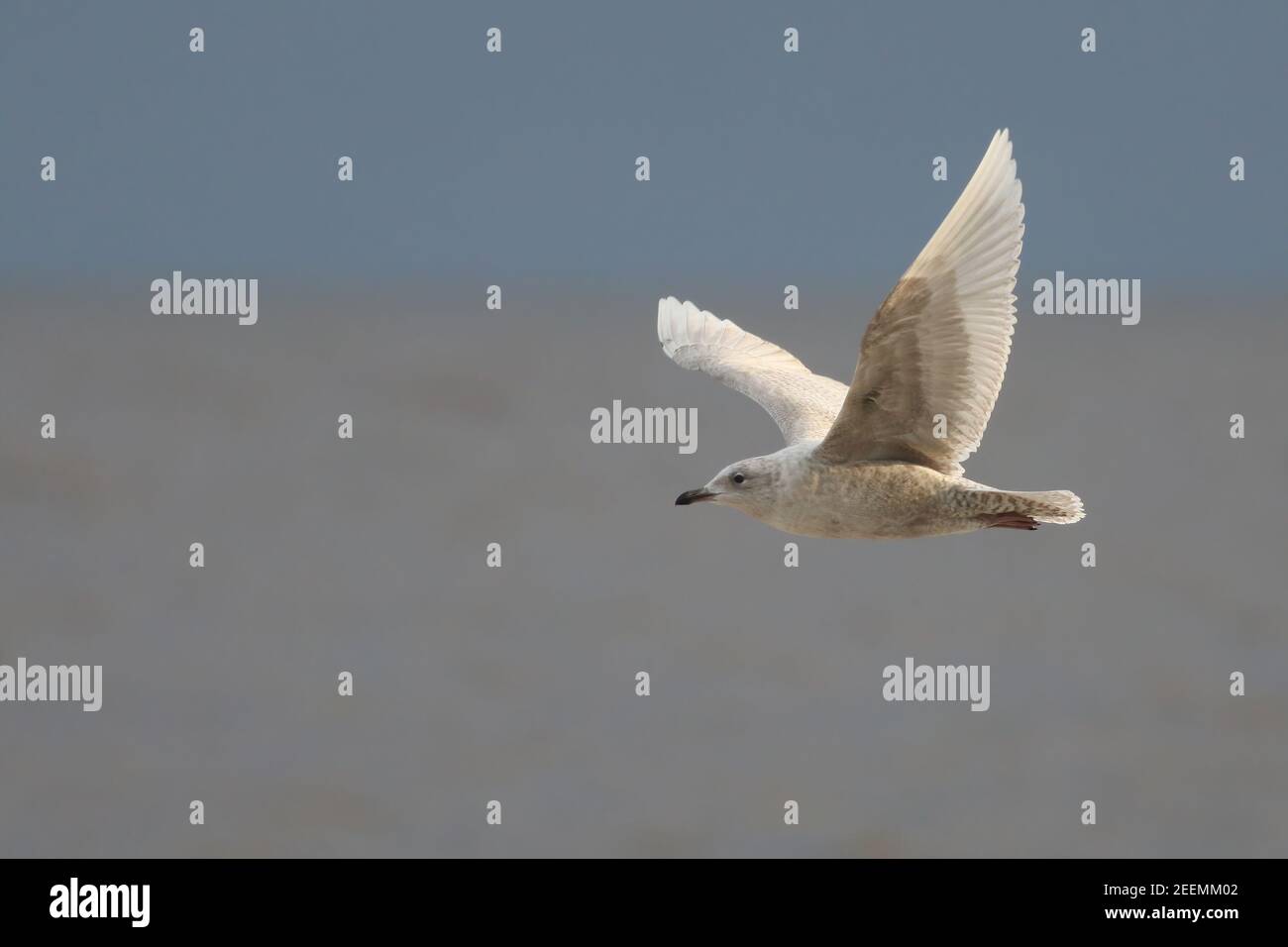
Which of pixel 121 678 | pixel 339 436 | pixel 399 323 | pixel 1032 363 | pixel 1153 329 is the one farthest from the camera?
pixel 399 323

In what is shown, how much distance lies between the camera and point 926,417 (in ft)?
26.7

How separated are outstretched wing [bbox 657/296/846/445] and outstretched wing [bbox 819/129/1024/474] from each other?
2.68ft

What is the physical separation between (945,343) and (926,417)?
1.10 ft

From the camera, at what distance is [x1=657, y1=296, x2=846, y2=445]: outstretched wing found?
973 centimetres

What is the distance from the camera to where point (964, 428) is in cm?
825

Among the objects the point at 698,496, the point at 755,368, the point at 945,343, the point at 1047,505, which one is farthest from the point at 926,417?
the point at 755,368

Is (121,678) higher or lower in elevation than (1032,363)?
lower

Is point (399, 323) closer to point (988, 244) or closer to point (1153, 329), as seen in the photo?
point (1153, 329)

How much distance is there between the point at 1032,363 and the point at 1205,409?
5.69m

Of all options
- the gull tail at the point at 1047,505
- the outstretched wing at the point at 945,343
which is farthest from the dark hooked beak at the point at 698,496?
the gull tail at the point at 1047,505

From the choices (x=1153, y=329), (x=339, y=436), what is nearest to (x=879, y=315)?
(x=339, y=436)

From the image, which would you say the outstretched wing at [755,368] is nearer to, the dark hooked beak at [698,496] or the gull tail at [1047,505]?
the dark hooked beak at [698,496]

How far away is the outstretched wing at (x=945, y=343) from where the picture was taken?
7789 millimetres

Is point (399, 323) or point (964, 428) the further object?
point (399, 323)
